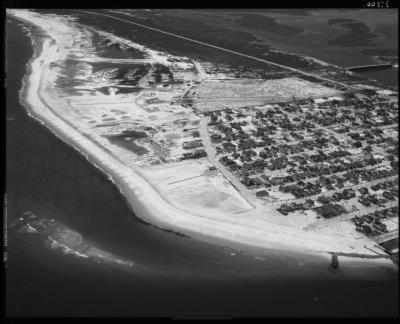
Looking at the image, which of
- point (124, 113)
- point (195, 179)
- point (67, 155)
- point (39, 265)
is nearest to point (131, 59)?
point (124, 113)

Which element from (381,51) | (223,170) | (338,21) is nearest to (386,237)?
(223,170)

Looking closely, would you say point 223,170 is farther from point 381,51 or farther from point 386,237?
point 381,51

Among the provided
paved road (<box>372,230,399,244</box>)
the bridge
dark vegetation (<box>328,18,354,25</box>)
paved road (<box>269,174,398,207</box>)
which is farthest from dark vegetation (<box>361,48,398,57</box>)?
paved road (<box>372,230,399,244</box>)

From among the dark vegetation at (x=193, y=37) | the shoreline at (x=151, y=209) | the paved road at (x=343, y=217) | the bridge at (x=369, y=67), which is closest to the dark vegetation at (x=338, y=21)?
the dark vegetation at (x=193, y=37)

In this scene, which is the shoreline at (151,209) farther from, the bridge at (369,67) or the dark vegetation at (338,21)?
the dark vegetation at (338,21)

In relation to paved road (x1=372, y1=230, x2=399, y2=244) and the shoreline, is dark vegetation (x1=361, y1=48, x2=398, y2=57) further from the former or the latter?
paved road (x1=372, y1=230, x2=399, y2=244)
